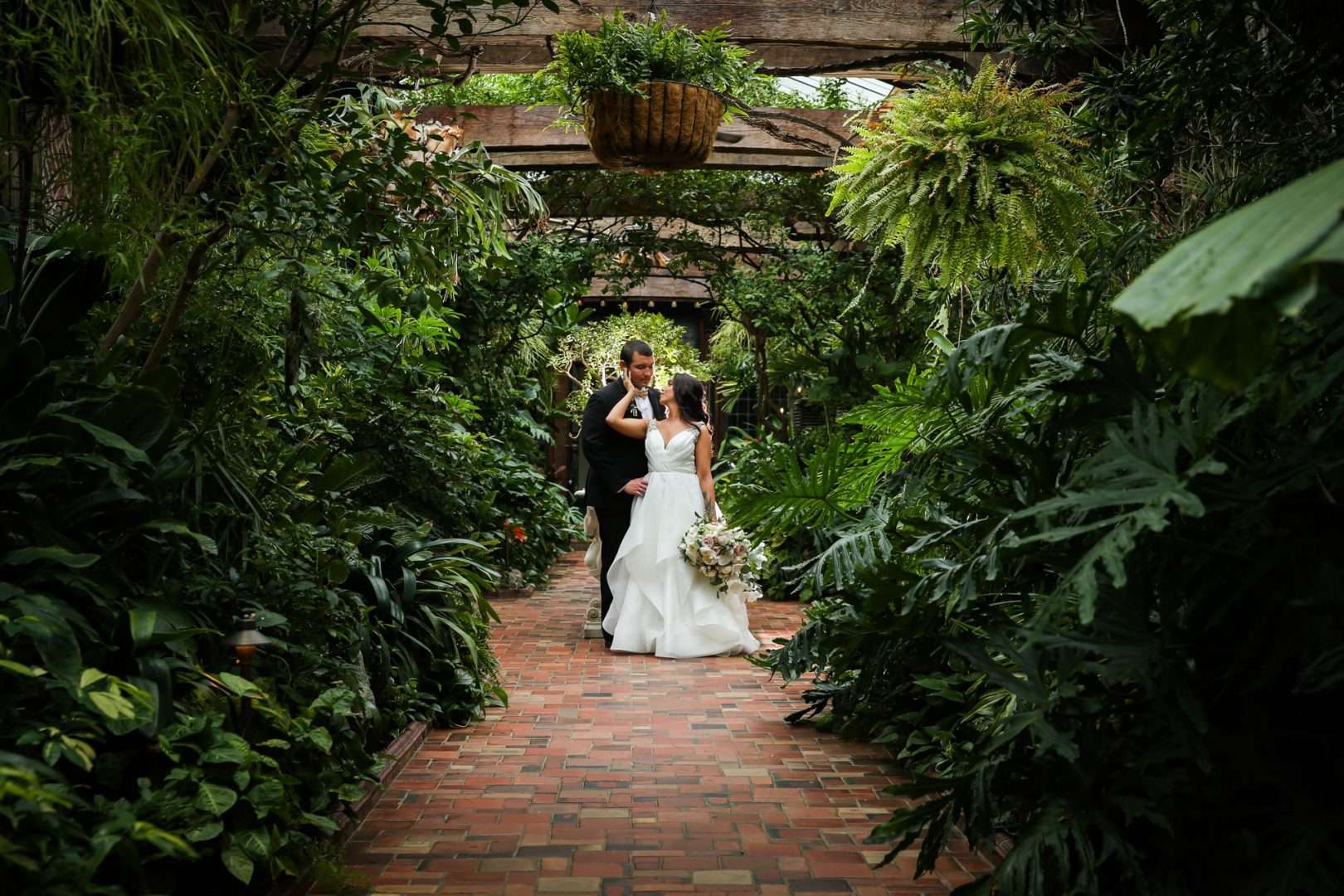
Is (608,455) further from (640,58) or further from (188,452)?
(188,452)

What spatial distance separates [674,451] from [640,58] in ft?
8.71

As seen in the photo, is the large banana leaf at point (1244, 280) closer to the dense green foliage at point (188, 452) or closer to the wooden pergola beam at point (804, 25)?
the dense green foliage at point (188, 452)

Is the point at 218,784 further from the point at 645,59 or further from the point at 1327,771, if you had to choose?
the point at 645,59

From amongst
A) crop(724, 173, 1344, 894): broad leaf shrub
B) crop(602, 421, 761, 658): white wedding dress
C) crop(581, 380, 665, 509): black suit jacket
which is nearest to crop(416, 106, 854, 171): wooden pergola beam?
crop(581, 380, 665, 509): black suit jacket

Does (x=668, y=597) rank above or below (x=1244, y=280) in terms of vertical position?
below

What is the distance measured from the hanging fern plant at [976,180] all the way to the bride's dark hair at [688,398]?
4.20 meters

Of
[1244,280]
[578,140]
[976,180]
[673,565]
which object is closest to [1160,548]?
[976,180]

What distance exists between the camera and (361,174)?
3.44 metres

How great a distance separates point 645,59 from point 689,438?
8.62 ft

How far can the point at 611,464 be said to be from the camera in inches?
300

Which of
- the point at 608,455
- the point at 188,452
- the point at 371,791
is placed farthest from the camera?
the point at 608,455

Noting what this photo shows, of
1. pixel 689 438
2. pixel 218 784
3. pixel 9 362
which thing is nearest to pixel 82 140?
pixel 9 362

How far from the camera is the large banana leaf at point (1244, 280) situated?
826mm

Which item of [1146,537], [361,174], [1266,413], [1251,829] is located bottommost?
[1251,829]
